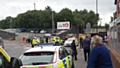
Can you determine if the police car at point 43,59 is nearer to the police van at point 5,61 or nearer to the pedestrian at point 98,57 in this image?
the pedestrian at point 98,57

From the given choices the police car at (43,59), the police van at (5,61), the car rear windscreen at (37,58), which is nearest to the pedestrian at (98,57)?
the police car at (43,59)

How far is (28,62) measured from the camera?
847cm

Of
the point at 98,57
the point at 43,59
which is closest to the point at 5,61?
the point at 98,57

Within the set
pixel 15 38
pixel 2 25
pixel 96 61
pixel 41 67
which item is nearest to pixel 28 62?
pixel 41 67

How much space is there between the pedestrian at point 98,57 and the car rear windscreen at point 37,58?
2.02 meters

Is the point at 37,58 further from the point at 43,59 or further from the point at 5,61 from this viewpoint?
the point at 5,61

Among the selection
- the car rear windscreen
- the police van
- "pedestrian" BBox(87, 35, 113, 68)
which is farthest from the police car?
the police van

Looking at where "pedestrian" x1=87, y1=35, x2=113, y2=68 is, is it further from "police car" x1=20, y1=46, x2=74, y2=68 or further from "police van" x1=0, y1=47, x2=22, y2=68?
"police van" x1=0, y1=47, x2=22, y2=68

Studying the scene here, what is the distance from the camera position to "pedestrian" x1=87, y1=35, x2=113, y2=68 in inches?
261

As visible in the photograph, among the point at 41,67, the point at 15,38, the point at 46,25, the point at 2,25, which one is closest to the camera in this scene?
the point at 41,67

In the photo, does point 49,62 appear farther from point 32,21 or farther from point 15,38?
point 32,21

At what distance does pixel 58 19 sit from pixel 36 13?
9061mm

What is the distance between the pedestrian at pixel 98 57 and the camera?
662 cm

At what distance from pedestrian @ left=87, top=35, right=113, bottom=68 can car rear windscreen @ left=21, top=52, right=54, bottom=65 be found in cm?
202
